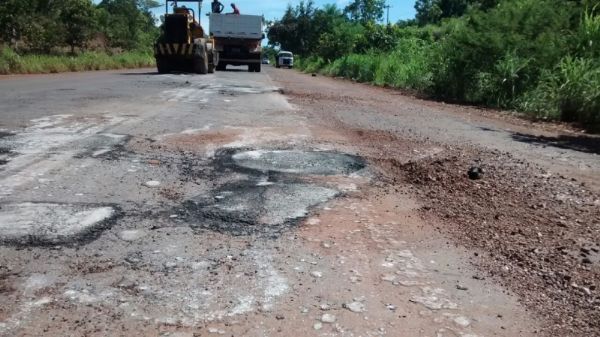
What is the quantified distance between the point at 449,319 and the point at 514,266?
92 centimetres

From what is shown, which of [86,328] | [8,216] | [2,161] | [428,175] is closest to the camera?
[86,328]

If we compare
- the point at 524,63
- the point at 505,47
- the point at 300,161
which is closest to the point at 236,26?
the point at 505,47

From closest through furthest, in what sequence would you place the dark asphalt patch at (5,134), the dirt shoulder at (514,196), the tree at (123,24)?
1. the dirt shoulder at (514,196)
2. the dark asphalt patch at (5,134)
3. the tree at (123,24)

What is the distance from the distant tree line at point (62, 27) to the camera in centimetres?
2575

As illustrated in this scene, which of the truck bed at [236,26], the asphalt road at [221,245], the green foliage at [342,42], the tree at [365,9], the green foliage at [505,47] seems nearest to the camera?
the asphalt road at [221,245]

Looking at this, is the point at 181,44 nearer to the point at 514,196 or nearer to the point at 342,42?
the point at 514,196

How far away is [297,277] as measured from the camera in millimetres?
2965

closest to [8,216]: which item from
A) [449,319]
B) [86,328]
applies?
[86,328]

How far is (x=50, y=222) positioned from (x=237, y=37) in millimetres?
27332

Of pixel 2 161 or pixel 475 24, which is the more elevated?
pixel 475 24

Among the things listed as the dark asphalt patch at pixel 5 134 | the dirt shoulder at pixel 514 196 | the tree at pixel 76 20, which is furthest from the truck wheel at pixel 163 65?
the dark asphalt patch at pixel 5 134

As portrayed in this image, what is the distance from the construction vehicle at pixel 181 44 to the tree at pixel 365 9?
179 feet

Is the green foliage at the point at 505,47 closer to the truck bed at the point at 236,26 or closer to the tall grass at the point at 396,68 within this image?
the tall grass at the point at 396,68

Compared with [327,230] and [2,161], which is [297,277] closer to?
[327,230]
